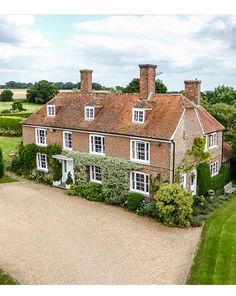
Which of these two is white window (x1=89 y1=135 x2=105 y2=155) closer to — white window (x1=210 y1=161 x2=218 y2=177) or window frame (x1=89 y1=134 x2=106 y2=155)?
window frame (x1=89 y1=134 x2=106 y2=155)

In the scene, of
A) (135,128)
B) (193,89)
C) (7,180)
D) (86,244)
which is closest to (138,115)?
(135,128)

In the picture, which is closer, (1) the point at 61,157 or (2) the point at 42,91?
(1) the point at 61,157

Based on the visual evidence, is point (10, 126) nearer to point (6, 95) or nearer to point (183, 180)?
point (183, 180)

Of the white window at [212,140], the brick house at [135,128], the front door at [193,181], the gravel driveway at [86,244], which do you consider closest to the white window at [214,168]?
the brick house at [135,128]

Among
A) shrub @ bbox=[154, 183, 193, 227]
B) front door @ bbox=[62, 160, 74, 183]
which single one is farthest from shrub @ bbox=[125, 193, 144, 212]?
front door @ bbox=[62, 160, 74, 183]

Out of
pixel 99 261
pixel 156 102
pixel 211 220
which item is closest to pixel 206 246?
pixel 211 220

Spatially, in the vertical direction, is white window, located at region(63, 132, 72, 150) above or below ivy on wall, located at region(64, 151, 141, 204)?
above
